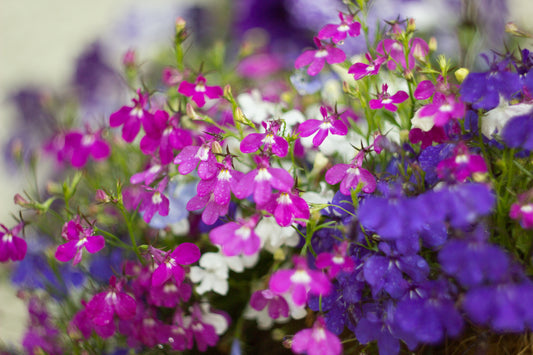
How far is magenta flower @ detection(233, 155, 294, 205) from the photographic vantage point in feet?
1.15

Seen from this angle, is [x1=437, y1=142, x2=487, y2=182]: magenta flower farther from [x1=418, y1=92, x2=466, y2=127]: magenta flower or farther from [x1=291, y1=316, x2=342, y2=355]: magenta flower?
[x1=291, y1=316, x2=342, y2=355]: magenta flower

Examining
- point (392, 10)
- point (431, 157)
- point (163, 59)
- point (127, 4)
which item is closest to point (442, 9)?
point (392, 10)

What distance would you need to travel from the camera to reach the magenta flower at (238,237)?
0.35 metres

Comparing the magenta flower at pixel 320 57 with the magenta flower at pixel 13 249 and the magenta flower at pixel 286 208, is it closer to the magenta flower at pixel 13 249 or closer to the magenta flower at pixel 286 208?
the magenta flower at pixel 286 208

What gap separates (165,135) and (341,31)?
0.57ft

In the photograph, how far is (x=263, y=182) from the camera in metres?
0.36

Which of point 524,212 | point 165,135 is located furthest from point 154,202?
point 524,212

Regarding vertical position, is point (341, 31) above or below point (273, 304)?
above

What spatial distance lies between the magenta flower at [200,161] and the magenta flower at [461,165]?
162 mm

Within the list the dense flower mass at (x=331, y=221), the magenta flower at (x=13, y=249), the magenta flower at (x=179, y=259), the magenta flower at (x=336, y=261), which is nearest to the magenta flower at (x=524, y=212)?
the dense flower mass at (x=331, y=221)

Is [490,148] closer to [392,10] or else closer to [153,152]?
[153,152]

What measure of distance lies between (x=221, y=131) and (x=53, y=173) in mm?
524

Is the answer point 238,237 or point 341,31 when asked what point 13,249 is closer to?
point 238,237

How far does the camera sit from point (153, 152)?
1.53 ft
